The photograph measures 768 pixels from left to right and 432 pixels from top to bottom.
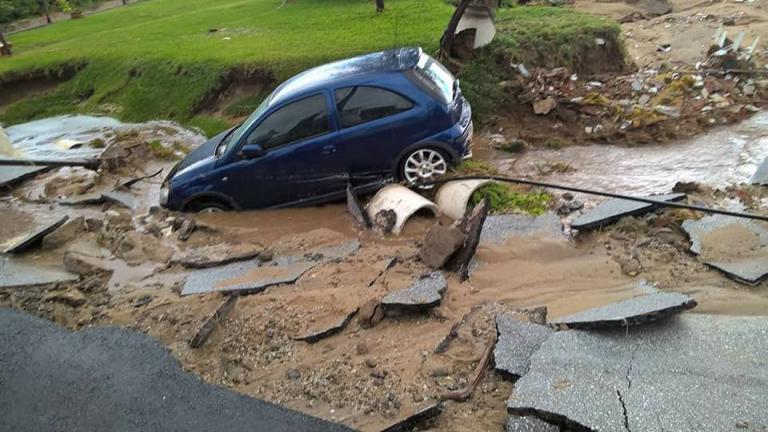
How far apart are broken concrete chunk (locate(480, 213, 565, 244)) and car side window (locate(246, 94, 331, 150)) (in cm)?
256

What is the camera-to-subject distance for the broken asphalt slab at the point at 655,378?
3459 mm

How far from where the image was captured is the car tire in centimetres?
798

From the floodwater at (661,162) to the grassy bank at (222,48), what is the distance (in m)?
2.29

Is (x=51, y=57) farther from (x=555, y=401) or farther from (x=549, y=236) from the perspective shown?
(x=555, y=401)

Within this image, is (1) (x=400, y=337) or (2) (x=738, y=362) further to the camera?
(1) (x=400, y=337)

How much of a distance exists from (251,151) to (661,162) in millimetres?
6070

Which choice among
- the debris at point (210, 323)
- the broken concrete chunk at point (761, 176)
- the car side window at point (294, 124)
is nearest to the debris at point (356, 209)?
the car side window at point (294, 124)

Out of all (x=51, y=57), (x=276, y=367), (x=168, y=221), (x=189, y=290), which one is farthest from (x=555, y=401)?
(x=51, y=57)

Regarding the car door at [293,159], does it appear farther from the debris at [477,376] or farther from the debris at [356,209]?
the debris at [477,376]

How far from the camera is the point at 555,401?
3.67m

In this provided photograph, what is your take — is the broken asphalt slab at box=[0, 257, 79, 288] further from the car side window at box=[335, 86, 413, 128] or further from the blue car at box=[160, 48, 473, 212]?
the car side window at box=[335, 86, 413, 128]

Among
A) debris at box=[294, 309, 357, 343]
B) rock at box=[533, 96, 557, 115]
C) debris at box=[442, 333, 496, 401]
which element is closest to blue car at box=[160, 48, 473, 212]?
rock at box=[533, 96, 557, 115]

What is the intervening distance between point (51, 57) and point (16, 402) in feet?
55.5

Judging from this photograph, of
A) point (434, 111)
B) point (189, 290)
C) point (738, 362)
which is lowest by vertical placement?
point (189, 290)
